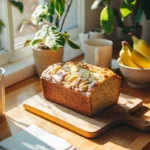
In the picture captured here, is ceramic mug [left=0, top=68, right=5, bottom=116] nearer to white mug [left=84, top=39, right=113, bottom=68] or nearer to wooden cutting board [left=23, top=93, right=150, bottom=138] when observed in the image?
wooden cutting board [left=23, top=93, right=150, bottom=138]

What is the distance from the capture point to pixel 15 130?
125 cm

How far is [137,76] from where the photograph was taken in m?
1.51

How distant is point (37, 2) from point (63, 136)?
2.79ft

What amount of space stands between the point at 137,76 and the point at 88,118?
1.12 feet

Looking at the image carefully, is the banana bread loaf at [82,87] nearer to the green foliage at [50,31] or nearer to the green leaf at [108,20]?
the green foliage at [50,31]

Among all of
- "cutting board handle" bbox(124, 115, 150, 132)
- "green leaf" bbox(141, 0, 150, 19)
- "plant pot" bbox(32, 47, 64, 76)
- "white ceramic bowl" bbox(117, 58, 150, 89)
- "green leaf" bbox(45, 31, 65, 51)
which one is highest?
"green leaf" bbox(141, 0, 150, 19)

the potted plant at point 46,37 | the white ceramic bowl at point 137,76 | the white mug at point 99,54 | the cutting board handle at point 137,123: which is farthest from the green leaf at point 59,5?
the cutting board handle at point 137,123

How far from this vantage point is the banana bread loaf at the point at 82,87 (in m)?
1.28

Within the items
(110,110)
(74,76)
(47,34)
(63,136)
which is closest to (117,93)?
(110,110)

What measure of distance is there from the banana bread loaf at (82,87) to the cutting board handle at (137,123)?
0.11 metres

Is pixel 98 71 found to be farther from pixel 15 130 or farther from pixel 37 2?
pixel 37 2

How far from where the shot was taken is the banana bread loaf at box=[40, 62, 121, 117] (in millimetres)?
1278

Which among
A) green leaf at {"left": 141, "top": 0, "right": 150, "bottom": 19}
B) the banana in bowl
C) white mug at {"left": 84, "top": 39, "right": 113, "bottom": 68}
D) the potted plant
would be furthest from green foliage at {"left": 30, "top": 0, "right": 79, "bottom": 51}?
green leaf at {"left": 141, "top": 0, "right": 150, "bottom": 19}

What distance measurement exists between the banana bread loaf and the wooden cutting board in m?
0.03
